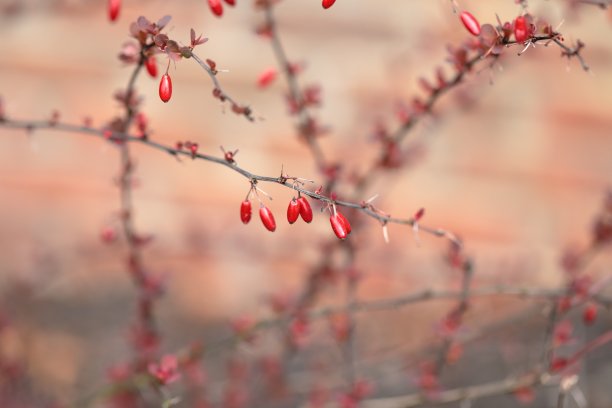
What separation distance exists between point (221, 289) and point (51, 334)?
2.60ft

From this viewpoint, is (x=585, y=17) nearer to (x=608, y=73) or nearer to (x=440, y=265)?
(x=608, y=73)

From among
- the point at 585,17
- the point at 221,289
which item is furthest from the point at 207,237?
the point at 585,17

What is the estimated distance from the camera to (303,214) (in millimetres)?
1005

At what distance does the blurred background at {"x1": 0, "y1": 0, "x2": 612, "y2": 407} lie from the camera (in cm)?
326

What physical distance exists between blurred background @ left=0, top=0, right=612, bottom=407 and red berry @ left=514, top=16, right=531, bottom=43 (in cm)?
215

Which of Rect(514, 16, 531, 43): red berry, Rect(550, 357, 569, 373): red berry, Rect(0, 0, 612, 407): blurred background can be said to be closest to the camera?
Rect(514, 16, 531, 43): red berry

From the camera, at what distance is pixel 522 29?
3.21 feet

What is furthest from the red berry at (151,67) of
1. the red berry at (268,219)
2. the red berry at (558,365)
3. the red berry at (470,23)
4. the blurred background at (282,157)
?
the blurred background at (282,157)

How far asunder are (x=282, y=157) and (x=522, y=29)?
255 centimetres

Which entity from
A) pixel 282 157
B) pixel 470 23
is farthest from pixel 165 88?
pixel 282 157

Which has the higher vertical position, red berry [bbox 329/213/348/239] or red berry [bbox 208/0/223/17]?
red berry [bbox 208/0/223/17]

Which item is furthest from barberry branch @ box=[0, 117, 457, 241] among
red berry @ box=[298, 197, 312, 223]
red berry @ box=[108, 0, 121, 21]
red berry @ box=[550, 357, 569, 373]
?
red berry @ box=[550, 357, 569, 373]

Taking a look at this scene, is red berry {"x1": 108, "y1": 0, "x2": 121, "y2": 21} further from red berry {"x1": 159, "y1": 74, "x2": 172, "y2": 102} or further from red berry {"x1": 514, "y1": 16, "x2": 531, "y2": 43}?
red berry {"x1": 514, "y1": 16, "x2": 531, "y2": 43}

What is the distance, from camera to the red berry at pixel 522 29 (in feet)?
3.21
